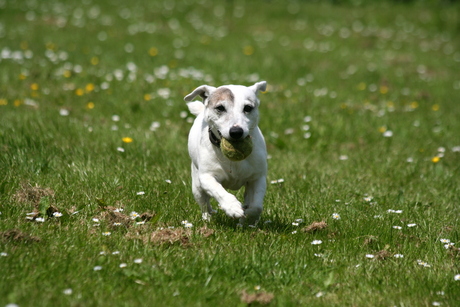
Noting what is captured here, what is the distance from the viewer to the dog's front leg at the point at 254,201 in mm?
4664

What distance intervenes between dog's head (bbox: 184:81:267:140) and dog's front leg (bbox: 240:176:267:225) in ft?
1.45

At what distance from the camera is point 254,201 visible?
15.4ft

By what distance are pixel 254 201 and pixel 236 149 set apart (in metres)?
0.54

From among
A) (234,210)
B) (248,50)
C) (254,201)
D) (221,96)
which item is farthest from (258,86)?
(248,50)

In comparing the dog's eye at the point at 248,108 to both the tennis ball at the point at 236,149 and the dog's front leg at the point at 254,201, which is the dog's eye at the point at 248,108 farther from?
the dog's front leg at the point at 254,201

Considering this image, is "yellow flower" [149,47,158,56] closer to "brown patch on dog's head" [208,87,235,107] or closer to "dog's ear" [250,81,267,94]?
"dog's ear" [250,81,267,94]

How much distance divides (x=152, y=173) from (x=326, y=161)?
2288 millimetres

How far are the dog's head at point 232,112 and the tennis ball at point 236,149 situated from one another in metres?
0.05

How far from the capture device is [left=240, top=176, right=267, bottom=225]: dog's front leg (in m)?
4.66

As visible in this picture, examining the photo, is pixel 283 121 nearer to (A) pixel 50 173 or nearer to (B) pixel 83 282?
(A) pixel 50 173

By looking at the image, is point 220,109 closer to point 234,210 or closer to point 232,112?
point 232,112

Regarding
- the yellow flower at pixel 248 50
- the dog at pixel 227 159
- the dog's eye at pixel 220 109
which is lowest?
the yellow flower at pixel 248 50

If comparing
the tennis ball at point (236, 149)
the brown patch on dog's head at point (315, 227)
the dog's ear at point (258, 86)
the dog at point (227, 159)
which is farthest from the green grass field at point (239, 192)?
the dog's ear at point (258, 86)

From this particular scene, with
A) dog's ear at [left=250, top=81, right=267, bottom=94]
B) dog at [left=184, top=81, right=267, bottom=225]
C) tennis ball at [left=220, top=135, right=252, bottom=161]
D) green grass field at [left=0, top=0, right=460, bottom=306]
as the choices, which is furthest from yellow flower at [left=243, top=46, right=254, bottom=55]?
tennis ball at [left=220, top=135, right=252, bottom=161]
